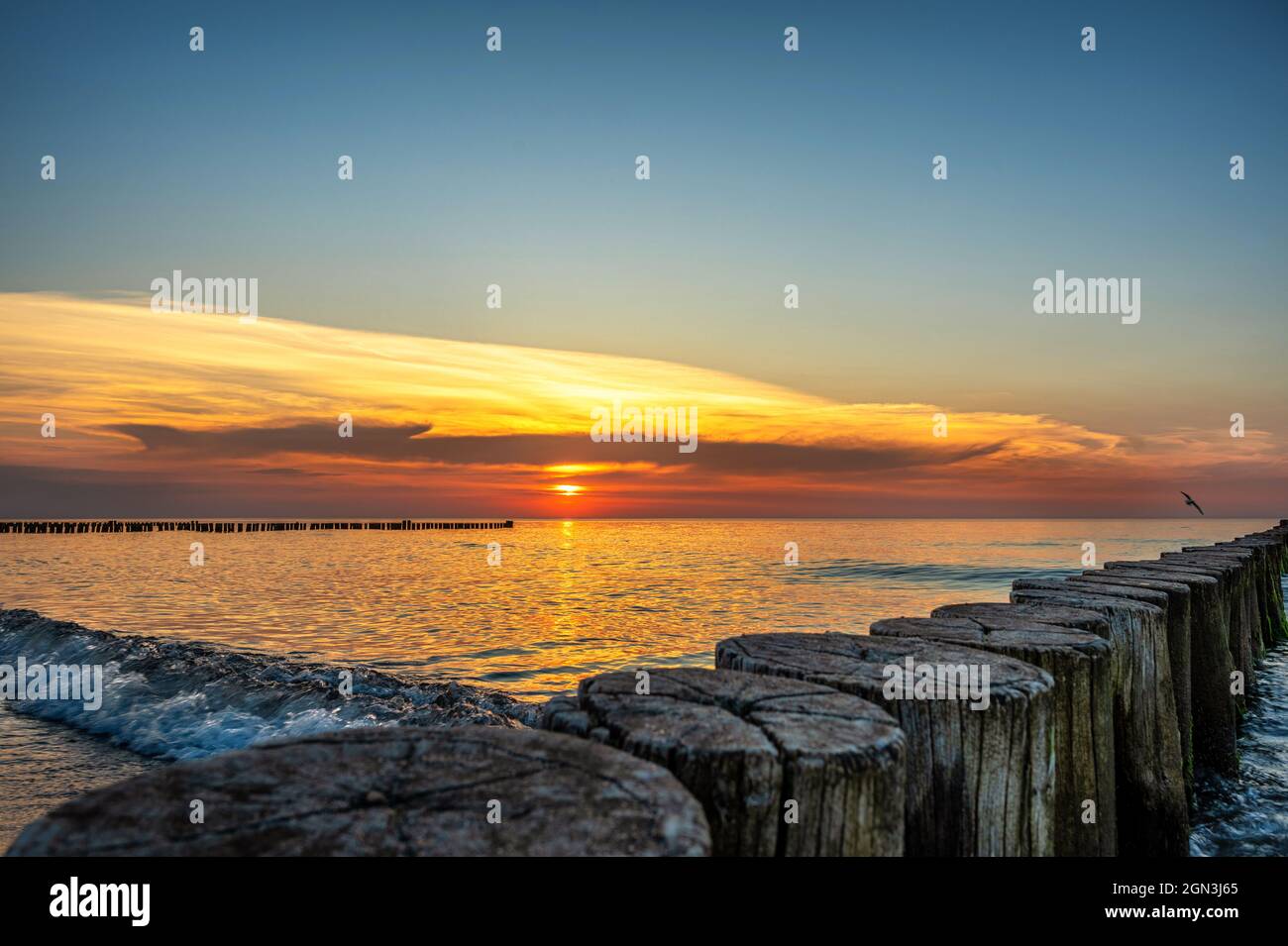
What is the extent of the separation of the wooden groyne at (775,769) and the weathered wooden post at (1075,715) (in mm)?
13

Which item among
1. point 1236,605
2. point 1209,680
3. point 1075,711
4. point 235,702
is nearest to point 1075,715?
point 1075,711

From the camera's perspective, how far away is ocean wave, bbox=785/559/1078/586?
1369 inches

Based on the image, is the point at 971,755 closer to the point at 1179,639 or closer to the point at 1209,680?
the point at 1179,639

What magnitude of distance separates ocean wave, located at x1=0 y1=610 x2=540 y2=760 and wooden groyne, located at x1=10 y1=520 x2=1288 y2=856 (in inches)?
256

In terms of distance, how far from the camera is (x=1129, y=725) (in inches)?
192

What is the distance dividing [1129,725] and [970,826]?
2.81 meters

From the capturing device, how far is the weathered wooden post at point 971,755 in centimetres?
272

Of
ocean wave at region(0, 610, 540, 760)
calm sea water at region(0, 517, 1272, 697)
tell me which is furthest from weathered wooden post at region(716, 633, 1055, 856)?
calm sea water at region(0, 517, 1272, 697)

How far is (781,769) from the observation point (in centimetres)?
212

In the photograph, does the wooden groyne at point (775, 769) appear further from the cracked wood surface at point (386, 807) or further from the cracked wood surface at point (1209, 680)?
the cracked wood surface at point (1209, 680)

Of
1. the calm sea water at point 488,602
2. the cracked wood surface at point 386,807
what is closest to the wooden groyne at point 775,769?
the cracked wood surface at point 386,807

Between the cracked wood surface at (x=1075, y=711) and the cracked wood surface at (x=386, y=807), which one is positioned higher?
the cracked wood surface at (x=386, y=807)
